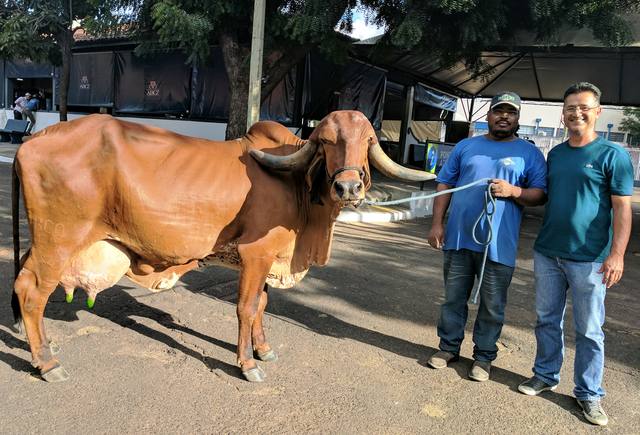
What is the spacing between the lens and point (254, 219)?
3312 millimetres

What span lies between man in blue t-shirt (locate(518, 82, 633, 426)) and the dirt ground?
1.35ft

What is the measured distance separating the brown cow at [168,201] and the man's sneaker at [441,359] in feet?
3.85

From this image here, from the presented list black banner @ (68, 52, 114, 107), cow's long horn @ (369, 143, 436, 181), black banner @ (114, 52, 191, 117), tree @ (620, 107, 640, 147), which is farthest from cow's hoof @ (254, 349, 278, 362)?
tree @ (620, 107, 640, 147)

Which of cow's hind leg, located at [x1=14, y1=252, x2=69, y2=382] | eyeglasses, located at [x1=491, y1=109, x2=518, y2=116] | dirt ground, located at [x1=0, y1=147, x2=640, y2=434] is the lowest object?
dirt ground, located at [x1=0, y1=147, x2=640, y2=434]

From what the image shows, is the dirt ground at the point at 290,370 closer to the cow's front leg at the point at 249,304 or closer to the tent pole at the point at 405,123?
the cow's front leg at the point at 249,304

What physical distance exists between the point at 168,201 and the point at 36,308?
1.07 meters

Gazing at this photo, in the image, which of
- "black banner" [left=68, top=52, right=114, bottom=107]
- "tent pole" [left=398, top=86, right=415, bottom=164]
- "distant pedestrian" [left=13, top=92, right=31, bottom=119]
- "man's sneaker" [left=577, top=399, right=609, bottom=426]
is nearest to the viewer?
"man's sneaker" [left=577, top=399, right=609, bottom=426]

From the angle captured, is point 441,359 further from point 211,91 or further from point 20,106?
point 20,106

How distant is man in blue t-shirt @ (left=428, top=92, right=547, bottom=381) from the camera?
11.1 ft

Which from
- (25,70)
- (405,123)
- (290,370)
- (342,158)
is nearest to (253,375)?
(290,370)

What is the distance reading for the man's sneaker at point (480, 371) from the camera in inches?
139

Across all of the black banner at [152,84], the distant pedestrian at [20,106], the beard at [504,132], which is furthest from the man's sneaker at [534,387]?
the distant pedestrian at [20,106]

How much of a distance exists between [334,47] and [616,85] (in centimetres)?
1051

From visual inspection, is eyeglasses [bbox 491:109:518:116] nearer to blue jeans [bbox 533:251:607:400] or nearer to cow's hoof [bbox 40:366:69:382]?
blue jeans [bbox 533:251:607:400]
